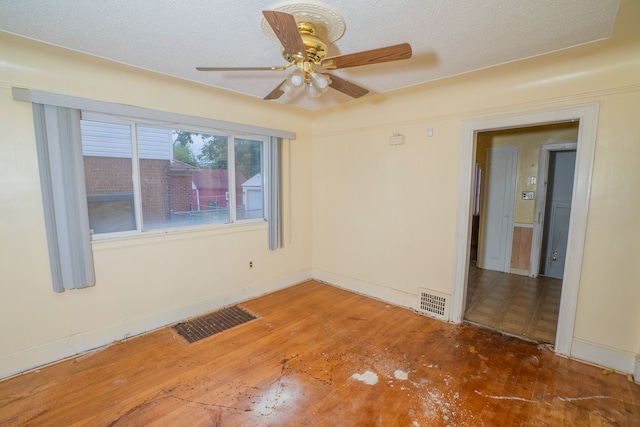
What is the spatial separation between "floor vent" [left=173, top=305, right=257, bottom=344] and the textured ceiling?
252 cm

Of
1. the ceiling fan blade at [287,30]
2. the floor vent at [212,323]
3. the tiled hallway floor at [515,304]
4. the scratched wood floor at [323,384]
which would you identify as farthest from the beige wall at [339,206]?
the ceiling fan blade at [287,30]

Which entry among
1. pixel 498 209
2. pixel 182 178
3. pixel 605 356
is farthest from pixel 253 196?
pixel 498 209

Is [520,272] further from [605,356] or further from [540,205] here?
[605,356]

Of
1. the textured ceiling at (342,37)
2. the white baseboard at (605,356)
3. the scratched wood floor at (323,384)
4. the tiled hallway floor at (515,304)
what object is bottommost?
the scratched wood floor at (323,384)

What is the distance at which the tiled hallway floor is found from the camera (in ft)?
9.86

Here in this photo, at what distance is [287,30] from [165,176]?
7.55ft

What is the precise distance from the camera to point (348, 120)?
3.90 meters

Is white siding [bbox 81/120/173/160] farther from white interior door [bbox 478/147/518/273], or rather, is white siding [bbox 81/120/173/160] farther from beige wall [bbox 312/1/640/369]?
white interior door [bbox 478/147/518/273]

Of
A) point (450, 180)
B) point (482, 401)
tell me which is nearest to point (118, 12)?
point (450, 180)

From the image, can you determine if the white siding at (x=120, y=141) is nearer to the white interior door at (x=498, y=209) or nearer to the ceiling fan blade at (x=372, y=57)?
the ceiling fan blade at (x=372, y=57)

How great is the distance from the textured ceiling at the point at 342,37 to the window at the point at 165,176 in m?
0.75

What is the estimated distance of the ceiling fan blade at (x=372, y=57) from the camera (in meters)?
1.54

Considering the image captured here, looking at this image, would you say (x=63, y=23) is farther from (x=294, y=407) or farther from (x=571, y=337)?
(x=571, y=337)

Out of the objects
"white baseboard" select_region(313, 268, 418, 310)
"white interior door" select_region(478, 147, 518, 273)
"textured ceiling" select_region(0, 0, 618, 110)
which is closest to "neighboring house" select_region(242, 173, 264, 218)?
"white baseboard" select_region(313, 268, 418, 310)
